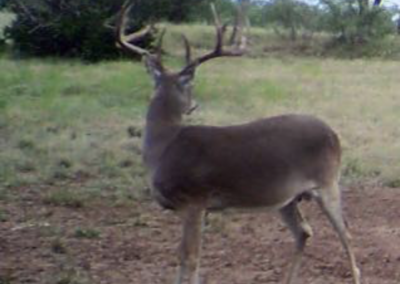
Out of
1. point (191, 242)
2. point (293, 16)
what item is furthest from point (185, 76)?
point (293, 16)

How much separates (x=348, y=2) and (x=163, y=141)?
3374cm

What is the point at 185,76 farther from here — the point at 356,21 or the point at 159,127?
the point at 356,21

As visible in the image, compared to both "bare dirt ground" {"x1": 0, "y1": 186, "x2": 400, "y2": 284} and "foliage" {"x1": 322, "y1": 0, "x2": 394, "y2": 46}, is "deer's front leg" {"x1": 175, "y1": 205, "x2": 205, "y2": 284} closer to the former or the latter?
"bare dirt ground" {"x1": 0, "y1": 186, "x2": 400, "y2": 284}

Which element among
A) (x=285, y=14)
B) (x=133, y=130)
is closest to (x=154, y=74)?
(x=133, y=130)

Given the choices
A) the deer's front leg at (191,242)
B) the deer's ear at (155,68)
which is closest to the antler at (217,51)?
the deer's ear at (155,68)

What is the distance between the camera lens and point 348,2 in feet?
133

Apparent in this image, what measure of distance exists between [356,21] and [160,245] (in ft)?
103

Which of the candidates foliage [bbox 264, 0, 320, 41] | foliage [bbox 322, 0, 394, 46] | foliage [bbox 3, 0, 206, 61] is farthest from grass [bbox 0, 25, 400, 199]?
foliage [bbox 264, 0, 320, 41]

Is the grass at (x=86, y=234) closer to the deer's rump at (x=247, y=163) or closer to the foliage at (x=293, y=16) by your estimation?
the deer's rump at (x=247, y=163)

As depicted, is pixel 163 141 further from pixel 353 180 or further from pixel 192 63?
pixel 353 180

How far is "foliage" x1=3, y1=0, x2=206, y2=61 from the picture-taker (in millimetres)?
29938

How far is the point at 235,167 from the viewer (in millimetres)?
7355

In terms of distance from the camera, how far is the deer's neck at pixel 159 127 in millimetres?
7578

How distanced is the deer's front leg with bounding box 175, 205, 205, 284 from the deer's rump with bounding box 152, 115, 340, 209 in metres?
0.09
